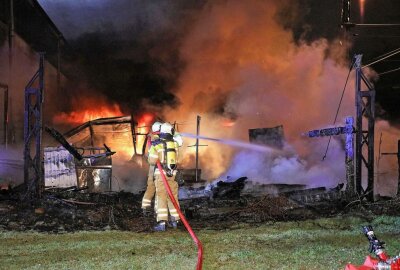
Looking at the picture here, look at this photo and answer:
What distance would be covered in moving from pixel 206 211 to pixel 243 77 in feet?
50.6

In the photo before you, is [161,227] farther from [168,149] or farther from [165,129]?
[165,129]

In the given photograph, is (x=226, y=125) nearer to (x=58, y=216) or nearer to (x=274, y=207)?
(x=274, y=207)

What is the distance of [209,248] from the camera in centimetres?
578

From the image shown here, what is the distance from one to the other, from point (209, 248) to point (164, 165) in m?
1.98

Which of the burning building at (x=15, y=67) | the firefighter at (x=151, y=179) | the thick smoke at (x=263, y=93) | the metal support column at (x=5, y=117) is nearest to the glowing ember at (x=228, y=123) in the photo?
the thick smoke at (x=263, y=93)

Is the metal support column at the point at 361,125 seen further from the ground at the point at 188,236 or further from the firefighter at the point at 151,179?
the firefighter at the point at 151,179

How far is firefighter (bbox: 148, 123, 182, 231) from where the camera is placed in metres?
7.10

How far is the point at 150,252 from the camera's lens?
5.61m

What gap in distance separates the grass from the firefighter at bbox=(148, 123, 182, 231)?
1.30 ft

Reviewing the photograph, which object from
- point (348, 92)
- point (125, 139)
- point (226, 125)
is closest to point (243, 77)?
point (226, 125)

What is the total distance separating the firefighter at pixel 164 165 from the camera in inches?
280

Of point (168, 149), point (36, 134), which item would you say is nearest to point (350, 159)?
point (168, 149)

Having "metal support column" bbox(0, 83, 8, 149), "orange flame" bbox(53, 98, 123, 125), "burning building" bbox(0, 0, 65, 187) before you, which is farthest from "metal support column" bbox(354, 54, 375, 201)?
"orange flame" bbox(53, 98, 123, 125)

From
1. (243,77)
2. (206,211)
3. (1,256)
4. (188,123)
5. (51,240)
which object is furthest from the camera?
(243,77)
